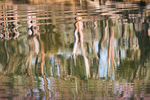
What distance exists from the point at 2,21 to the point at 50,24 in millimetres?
2197

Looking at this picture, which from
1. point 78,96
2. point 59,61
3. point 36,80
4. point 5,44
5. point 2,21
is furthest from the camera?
point 2,21

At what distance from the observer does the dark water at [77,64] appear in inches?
124

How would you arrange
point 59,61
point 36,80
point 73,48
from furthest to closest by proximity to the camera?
point 73,48, point 59,61, point 36,80

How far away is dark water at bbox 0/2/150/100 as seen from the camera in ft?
10.4

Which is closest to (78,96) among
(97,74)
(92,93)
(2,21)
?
(92,93)

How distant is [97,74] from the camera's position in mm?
3729

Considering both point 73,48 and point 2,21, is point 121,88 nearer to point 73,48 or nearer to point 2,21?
point 73,48

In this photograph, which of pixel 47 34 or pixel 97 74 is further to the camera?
pixel 47 34

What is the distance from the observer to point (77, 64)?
425 centimetres

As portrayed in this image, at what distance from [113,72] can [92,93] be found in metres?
0.78

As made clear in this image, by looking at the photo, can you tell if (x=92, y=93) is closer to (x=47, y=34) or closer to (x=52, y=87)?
(x=52, y=87)

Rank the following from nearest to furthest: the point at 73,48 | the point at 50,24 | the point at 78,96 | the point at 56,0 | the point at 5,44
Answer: the point at 78,96, the point at 73,48, the point at 5,44, the point at 50,24, the point at 56,0

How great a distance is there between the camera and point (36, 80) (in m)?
3.65

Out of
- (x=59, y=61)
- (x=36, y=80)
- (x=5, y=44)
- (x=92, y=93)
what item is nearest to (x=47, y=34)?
(x=5, y=44)
